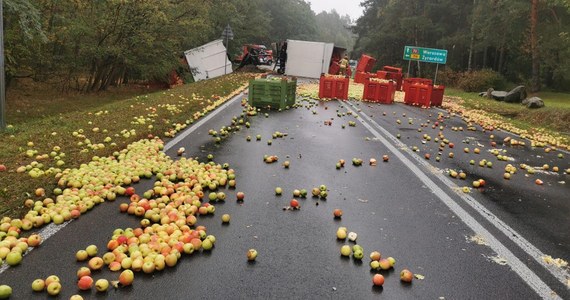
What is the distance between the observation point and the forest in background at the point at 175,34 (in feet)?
56.7

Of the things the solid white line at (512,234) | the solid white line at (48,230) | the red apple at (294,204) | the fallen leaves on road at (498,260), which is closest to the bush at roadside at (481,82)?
the solid white line at (512,234)

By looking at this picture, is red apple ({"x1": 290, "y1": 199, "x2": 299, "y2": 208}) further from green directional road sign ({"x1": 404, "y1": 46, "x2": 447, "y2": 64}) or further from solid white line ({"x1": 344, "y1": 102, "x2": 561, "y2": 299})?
green directional road sign ({"x1": 404, "y1": 46, "x2": 447, "y2": 64})

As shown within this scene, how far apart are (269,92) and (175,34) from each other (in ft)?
41.7

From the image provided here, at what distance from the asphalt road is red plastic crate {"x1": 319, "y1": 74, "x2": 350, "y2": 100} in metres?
13.0

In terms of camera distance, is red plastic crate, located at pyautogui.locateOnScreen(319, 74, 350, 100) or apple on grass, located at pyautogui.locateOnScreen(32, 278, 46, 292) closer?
apple on grass, located at pyautogui.locateOnScreen(32, 278, 46, 292)

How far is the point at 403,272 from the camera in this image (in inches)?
153

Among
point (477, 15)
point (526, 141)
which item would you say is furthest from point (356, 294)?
point (477, 15)

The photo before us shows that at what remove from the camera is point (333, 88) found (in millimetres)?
21641

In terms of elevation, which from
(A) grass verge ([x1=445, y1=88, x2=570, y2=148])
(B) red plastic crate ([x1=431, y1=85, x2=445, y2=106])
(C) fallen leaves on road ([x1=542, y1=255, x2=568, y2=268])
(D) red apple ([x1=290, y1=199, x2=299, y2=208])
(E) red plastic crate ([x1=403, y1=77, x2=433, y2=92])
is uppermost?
(E) red plastic crate ([x1=403, y1=77, x2=433, y2=92])

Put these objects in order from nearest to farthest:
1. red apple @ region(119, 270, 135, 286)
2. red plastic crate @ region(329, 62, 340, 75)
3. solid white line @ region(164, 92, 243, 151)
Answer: red apple @ region(119, 270, 135, 286)
solid white line @ region(164, 92, 243, 151)
red plastic crate @ region(329, 62, 340, 75)

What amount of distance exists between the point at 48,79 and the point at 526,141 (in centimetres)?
1921

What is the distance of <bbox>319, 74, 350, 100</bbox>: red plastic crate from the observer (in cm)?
2158

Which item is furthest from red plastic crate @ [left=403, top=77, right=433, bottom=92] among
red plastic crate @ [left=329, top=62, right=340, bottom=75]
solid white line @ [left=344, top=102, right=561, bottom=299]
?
red plastic crate @ [left=329, top=62, right=340, bottom=75]

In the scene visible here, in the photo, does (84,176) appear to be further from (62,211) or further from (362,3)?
(362,3)
